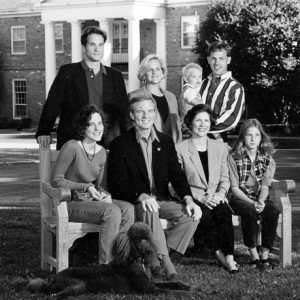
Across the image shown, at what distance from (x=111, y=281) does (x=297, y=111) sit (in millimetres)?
26755

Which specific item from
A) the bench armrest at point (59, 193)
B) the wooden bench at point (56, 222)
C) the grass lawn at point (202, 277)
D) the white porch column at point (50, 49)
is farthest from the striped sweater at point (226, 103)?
the white porch column at point (50, 49)

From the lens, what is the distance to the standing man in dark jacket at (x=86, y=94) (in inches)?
297

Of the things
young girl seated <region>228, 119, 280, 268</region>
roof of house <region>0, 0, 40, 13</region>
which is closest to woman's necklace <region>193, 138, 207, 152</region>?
young girl seated <region>228, 119, 280, 268</region>

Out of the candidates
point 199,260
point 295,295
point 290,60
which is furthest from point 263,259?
point 290,60

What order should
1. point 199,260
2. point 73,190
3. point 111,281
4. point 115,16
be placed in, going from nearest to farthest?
1. point 111,281
2. point 73,190
3. point 199,260
4. point 115,16

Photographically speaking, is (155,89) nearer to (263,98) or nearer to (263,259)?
(263,259)

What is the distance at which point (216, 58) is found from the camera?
25.6 feet

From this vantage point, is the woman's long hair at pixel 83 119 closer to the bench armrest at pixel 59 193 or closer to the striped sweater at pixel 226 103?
the bench armrest at pixel 59 193

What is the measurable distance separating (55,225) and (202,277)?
1356mm

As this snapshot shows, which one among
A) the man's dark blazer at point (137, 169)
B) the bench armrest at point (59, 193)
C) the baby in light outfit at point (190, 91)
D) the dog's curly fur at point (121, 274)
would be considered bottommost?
the dog's curly fur at point (121, 274)

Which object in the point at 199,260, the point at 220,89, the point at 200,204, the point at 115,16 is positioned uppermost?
the point at 115,16

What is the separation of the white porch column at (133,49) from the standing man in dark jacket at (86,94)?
31548 millimetres

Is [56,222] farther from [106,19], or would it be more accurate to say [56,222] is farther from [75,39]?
[75,39]

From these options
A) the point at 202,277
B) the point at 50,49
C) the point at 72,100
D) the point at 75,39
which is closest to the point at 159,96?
the point at 72,100
